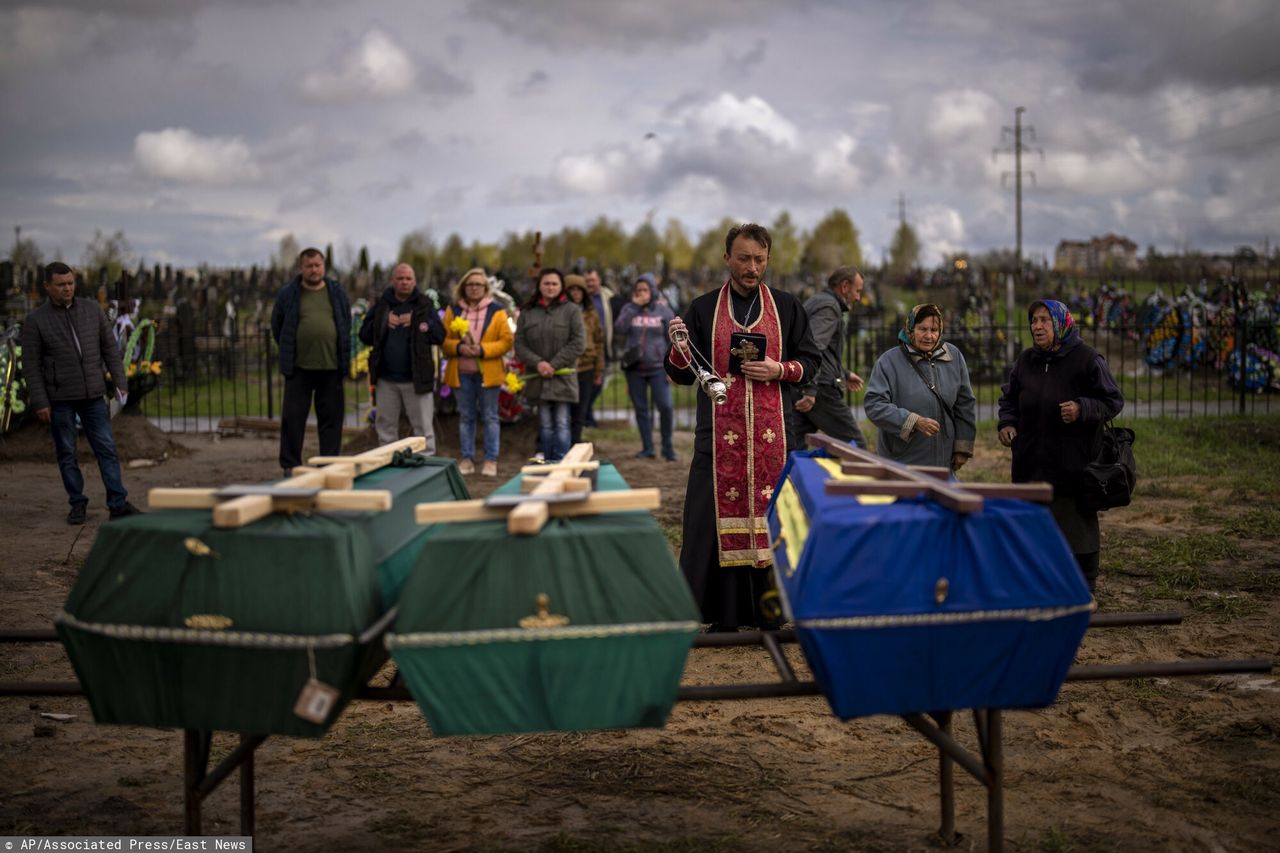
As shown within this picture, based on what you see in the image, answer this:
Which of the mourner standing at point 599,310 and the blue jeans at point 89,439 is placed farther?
the mourner standing at point 599,310

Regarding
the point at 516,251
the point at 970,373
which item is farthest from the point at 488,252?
the point at 970,373

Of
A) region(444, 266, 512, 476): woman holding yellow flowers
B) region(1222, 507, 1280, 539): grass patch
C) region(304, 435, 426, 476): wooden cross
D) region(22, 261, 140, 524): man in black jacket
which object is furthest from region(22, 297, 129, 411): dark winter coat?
region(1222, 507, 1280, 539): grass patch

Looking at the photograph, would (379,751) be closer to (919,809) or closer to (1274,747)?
(919,809)

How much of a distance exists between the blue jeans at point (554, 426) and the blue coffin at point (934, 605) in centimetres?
791

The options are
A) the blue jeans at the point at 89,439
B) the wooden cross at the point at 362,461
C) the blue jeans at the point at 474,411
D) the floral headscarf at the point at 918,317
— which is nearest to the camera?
the wooden cross at the point at 362,461

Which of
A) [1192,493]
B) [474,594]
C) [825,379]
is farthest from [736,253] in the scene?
[1192,493]

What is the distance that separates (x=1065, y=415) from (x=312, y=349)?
6.54m

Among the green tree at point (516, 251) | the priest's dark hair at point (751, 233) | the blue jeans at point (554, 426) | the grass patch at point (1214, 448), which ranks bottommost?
the grass patch at point (1214, 448)

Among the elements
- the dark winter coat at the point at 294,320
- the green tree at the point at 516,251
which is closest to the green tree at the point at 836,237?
the green tree at the point at 516,251

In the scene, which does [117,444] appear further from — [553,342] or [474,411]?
[553,342]

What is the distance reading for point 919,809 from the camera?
390 centimetres

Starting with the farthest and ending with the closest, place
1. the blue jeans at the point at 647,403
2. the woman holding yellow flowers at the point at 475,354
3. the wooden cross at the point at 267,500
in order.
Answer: the blue jeans at the point at 647,403, the woman holding yellow flowers at the point at 475,354, the wooden cross at the point at 267,500

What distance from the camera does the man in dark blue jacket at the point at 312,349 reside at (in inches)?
376

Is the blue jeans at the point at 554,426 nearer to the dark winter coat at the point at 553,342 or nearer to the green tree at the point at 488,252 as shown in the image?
the dark winter coat at the point at 553,342
